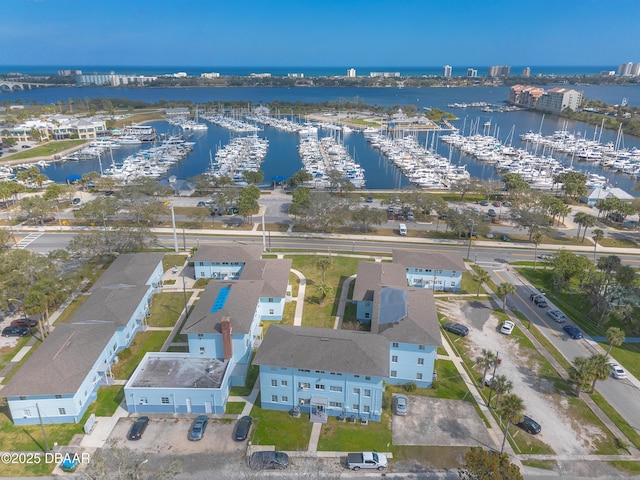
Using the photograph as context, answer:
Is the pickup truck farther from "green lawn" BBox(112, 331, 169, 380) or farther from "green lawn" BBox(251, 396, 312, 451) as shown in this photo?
"green lawn" BBox(112, 331, 169, 380)

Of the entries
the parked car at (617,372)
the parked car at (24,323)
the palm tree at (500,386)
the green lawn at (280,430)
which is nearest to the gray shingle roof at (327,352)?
the green lawn at (280,430)

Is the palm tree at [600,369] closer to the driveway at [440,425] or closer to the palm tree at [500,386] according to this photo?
the palm tree at [500,386]

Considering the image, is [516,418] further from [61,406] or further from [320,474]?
[61,406]

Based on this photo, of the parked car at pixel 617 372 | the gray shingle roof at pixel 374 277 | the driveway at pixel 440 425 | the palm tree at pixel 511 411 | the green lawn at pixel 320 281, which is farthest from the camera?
the green lawn at pixel 320 281

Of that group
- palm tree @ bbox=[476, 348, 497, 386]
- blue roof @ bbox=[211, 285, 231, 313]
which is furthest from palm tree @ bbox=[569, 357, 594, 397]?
blue roof @ bbox=[211, 285, 231, 313]

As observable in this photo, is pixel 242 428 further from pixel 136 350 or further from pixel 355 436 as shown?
Result: pixel 136 350

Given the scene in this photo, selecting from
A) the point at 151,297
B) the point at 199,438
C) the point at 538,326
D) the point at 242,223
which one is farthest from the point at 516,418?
the point at 242,223
